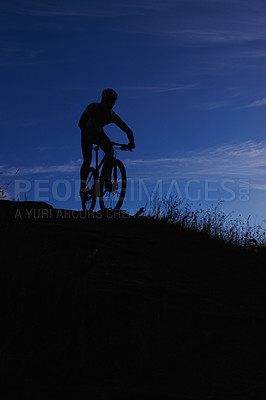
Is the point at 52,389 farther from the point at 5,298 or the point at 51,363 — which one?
the point at 5,298

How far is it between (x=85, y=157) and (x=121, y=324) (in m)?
7.23

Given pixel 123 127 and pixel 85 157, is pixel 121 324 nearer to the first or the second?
pixel 123 127

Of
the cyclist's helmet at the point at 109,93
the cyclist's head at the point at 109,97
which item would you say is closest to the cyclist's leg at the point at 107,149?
the cyclist's head at the point at 109,97

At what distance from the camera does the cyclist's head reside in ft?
31.9

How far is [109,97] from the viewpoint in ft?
A: 32.0

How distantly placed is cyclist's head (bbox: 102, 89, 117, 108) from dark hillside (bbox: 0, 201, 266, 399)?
4306 millimetres

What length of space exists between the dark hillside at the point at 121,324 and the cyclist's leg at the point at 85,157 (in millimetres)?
4588

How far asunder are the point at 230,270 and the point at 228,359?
9.83 feet

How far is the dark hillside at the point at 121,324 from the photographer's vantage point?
3176mm

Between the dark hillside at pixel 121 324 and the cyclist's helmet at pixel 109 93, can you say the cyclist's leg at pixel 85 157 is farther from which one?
the dark hillside at pixel 121 324

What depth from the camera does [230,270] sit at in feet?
21.6

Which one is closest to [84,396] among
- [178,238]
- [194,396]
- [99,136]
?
[194,396]

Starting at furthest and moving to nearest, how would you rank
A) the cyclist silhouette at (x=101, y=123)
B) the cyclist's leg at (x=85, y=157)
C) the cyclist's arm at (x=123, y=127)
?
the cyclist's leg at (x=85, y=157) < the cyclist's arm at (x=123, y=127) < the cyclist silhouette at (x=101, y=123)

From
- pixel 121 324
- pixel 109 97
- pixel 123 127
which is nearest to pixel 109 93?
pixel 109 97
